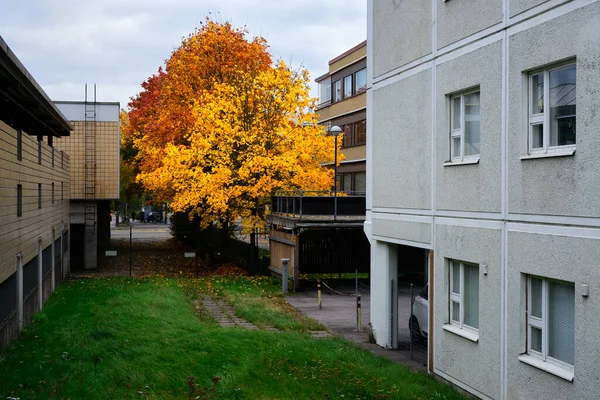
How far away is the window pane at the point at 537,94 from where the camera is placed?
990cm

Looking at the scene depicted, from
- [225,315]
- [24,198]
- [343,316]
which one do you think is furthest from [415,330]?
[24,198]

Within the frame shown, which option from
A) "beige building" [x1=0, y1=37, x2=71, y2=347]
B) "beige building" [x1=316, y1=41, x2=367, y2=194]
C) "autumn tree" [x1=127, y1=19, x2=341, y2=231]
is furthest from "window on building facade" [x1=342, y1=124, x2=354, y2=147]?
"beige building" [x1=0, y1=37, x2=71, y2=347]

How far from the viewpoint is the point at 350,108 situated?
46688 millimetres

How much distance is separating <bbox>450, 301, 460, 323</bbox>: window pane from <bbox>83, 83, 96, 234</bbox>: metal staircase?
87.2 feet

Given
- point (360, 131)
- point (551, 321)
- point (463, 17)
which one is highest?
point (360, 131)

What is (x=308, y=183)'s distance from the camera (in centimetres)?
3080

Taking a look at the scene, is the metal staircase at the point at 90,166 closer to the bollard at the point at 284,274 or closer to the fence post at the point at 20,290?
the bollard at the point at 284,274

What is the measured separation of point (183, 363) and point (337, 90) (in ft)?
123

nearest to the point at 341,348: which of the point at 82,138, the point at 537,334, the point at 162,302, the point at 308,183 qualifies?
the point at 537,334

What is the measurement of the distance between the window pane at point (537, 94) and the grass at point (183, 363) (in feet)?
15.4

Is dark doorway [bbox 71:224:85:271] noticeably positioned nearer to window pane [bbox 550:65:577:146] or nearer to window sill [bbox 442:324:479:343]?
window sill [bbox 442:324:479:343]

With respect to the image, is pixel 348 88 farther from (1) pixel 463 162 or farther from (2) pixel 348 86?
(1) pixel 463 162

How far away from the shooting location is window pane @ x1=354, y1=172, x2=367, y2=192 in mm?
45812

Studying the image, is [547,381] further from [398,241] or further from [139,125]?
[139,125]
